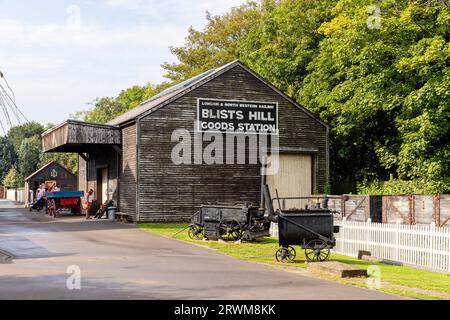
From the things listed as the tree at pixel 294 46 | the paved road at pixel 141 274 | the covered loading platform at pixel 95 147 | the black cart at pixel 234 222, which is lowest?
the paved road at pixel 141 274

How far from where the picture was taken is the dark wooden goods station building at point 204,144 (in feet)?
102

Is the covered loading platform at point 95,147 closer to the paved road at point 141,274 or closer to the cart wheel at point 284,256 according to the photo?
the paved road at point 141,274

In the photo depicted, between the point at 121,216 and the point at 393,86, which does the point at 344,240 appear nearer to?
the point at 393,86

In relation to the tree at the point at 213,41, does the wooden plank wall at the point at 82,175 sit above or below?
Answer: below

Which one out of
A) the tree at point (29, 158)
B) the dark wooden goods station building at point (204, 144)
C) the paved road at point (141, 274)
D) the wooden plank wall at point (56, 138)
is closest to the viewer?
the paved road at point (141, 274)

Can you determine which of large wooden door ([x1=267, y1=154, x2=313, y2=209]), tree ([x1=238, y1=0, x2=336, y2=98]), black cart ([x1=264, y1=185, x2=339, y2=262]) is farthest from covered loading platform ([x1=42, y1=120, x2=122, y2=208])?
black cart ([x1=264, y1=185, x2=339, y2=262])

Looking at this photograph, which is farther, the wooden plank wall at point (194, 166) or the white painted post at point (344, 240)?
the wooden plank wall at point (194, 166)

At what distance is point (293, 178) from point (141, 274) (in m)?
21.5

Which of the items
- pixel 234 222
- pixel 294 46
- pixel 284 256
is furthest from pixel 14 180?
pixel 284 256

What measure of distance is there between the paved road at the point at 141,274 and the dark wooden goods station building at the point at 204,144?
8416 millimetres

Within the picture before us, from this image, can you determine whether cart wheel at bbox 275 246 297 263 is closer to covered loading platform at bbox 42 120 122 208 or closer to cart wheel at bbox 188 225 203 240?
cart wheel at bbox 188 225 203 240

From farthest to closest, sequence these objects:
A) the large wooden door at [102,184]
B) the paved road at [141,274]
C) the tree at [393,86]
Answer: the large wooden door at [102,184] < the tree at [393,86] < the paved road at [141,274]

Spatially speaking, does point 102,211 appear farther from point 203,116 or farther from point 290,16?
point 290,16

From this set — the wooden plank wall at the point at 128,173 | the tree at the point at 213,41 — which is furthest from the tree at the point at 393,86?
the tree at the point at 213,41
